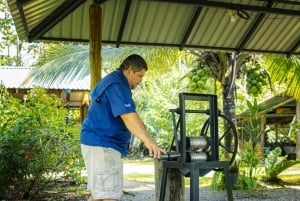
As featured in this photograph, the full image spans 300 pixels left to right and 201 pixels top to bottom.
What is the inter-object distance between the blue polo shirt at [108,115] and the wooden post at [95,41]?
58.9 inches

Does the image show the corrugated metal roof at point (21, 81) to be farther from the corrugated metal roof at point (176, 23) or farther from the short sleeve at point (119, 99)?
the short sleeve at point (119, 99)

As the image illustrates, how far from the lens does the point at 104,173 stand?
3.49 metres

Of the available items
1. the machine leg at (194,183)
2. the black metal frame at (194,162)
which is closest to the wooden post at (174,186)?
the black metal frame at (194,162)

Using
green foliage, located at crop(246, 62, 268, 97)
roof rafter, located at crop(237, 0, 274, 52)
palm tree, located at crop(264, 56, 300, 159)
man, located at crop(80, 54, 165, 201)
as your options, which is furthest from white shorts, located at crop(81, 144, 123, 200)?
palm tree, located at crop(264, 56, 300, 159)

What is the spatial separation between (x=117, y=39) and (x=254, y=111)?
3959mm

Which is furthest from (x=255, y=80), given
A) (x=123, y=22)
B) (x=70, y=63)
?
(x=70, y=63)

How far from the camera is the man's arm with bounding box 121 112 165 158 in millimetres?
3330

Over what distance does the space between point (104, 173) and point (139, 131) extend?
477mm

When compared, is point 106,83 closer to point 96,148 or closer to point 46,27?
point 96,148

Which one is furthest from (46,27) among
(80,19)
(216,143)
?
(216,143)

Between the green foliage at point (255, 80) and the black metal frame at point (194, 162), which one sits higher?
the green foliage at point (255, 80)

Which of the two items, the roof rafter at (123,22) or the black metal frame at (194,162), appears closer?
the black metal frame at (194,162)

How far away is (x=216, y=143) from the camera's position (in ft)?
13.4

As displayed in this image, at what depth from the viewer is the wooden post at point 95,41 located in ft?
16.6
